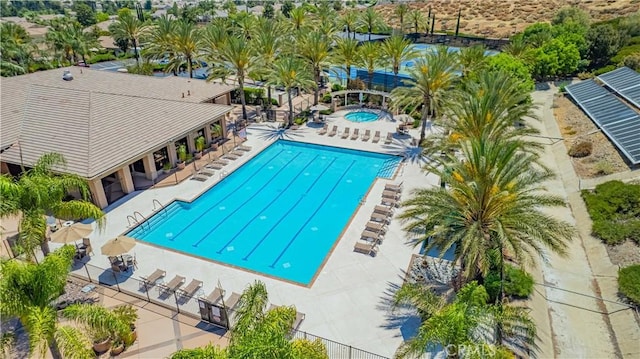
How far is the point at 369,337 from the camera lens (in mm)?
14125

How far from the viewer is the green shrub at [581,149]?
2655 cm

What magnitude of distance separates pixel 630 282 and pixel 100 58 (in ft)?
209

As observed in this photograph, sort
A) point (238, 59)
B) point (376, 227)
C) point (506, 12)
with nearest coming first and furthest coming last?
1. point (376, 227)
2. point (238, 59)
3. point (506, 12)

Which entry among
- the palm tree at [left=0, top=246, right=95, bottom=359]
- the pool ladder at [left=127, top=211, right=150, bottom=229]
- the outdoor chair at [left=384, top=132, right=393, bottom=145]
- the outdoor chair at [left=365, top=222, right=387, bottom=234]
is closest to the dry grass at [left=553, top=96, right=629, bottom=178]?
the outdoor chair at [left=384, top=132, right=393, bottom=145]

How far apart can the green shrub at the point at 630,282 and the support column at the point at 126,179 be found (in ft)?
80.9

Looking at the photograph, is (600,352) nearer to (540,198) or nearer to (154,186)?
(540,198)

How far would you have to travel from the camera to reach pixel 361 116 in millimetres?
36938

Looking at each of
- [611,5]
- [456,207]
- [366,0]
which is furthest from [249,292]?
[366,0]

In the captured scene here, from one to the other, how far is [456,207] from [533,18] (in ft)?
292

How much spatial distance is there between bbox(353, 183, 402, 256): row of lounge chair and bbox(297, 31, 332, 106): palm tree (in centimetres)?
1591


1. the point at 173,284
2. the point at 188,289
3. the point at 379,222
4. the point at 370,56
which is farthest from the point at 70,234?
the point at 370,56

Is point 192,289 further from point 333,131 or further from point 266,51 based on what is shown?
point 266,51

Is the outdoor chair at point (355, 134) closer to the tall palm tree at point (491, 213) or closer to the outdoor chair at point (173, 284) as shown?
the tall palm tree at point (491, 213)

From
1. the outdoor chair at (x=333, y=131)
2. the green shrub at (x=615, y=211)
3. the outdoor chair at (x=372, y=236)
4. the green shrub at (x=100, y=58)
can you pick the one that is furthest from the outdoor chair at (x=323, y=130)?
the green shrub at (x=100, y=58)
